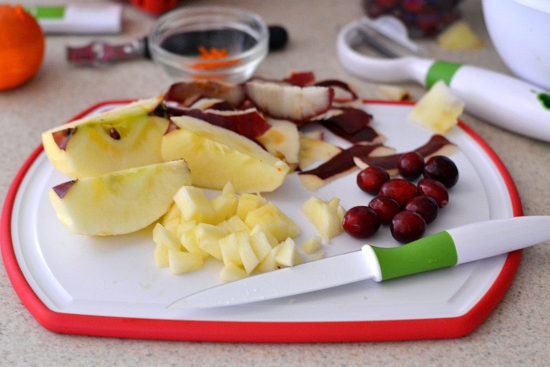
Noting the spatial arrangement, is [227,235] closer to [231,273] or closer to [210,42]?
[231,273]

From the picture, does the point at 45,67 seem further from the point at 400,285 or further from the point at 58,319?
the point at 400,285

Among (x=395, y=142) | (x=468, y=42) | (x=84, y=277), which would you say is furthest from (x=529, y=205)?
(x=84, y=277)

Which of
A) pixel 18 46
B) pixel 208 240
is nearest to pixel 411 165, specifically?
pixel 208 240

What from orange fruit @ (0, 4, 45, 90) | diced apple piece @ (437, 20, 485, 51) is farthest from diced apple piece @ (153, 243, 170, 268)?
diced apple piece @ (437, 20, 485, 51)

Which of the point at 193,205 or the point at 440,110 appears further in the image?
the point at 440,110

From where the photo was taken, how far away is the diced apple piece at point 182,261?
1.04 meters

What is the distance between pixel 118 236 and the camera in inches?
44.7

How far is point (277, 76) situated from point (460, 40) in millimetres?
616

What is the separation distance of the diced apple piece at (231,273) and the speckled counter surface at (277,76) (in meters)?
0.12

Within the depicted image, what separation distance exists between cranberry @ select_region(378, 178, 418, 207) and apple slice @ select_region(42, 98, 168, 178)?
49 cm

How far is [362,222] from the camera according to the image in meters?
1.10

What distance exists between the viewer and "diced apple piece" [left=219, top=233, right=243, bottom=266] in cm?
103

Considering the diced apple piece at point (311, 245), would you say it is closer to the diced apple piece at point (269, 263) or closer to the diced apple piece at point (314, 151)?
the diced apple piece at point (269, 263)

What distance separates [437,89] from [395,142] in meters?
0.17
